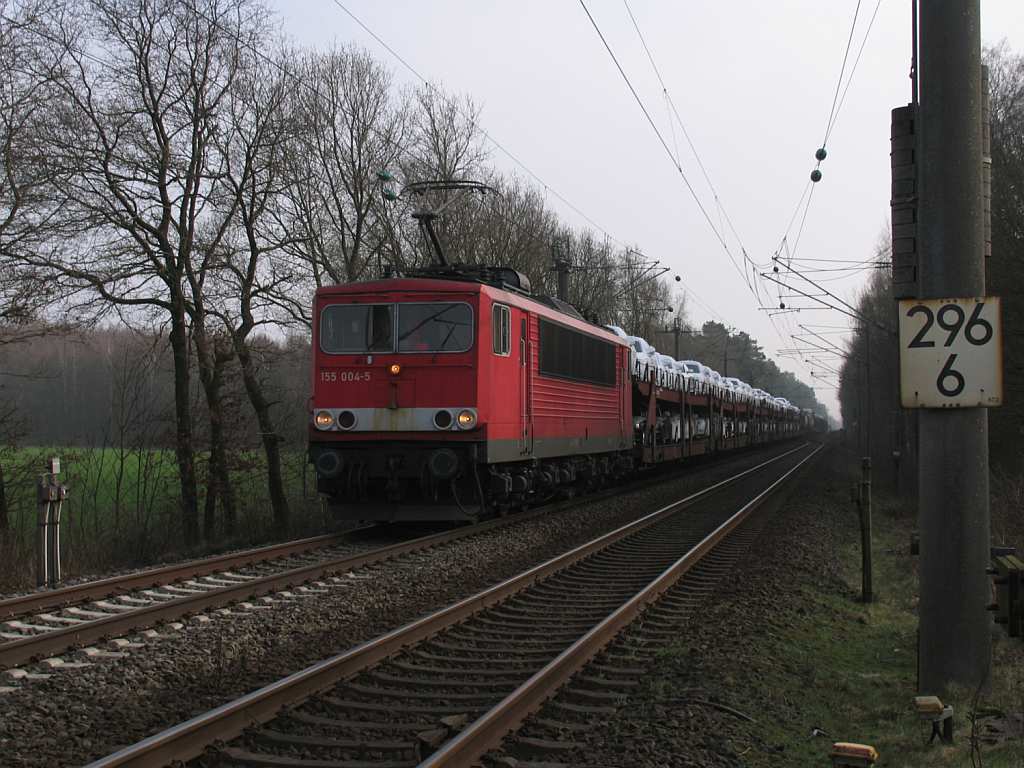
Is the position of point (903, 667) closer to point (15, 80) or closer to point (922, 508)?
point (922, 508)

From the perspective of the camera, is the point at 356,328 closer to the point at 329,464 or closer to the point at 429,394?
the point at 429,394

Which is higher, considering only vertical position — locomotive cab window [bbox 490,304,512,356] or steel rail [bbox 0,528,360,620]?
locomotive cab window [bbox 490,304,512,356]

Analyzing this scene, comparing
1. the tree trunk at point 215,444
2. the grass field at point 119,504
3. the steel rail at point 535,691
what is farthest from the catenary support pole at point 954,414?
the tree trunk at point 215,444

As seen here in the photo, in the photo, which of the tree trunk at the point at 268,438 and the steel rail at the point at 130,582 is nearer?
the steel rail at the point at 130,582

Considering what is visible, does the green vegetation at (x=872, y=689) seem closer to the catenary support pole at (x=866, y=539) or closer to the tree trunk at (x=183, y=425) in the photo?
the catenary support pole at (x=866, y=539)

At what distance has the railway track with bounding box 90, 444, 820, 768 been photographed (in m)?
4.59

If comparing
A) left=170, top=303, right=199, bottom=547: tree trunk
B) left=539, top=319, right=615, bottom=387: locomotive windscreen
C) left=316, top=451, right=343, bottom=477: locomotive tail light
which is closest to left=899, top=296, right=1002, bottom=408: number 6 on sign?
left=316, top=451, right=343, bottom=477: locomotive tail light

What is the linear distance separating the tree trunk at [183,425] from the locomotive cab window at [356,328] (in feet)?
25.3

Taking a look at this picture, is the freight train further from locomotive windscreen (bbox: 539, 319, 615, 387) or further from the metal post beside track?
the metal post beside track

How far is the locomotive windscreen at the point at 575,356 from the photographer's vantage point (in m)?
15.3

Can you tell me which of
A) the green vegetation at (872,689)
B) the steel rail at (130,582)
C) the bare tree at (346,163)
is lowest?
the green vegetation at (872,689)

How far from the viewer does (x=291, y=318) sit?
2261 cm

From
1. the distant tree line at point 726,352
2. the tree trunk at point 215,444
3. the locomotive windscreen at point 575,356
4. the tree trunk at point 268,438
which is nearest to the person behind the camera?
the locomotive windscreen at point 575,356

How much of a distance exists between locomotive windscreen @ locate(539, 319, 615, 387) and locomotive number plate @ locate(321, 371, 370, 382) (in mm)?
3188
